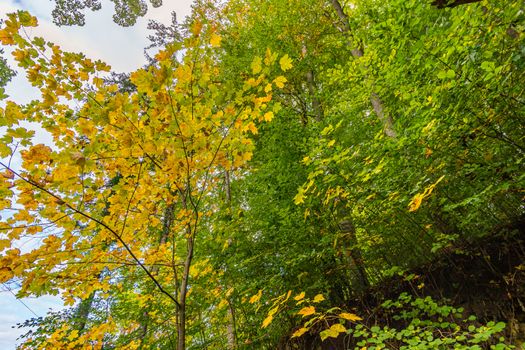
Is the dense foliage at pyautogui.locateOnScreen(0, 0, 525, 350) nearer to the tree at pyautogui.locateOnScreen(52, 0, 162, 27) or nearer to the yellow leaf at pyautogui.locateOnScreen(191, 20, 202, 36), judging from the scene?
the yellow leaf at pyautogui.locateOnScreen(191, 20, 202, 36)

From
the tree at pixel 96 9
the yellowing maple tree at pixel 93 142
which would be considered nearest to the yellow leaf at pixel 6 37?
the yellowing maple tree at pixel 93 142

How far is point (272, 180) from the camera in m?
4.48


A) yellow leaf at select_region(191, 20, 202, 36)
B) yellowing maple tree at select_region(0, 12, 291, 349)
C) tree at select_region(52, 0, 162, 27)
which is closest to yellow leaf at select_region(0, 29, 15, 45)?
yellowing maple tree at select_region(0, 12, 291, 349)

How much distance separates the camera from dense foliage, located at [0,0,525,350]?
6.00ft

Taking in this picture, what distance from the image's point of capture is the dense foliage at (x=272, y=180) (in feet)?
6.00

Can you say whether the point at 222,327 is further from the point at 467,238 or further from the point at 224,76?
the point at 224,76

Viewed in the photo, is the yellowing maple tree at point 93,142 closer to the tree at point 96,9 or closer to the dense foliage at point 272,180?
the dense foliage at point 272,180

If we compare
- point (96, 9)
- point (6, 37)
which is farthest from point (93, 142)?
point (96, 9)

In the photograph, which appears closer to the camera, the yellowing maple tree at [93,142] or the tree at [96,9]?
the yellowing maple tree at [93,142]

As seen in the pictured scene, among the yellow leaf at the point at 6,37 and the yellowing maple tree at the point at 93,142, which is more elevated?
the yellow leaf at the point at 6,37

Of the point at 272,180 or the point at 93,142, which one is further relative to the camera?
A: the point at 272,180

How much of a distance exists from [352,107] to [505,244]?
3.51 meters

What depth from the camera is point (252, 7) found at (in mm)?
7898

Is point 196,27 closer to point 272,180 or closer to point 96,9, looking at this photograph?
point 272,180
